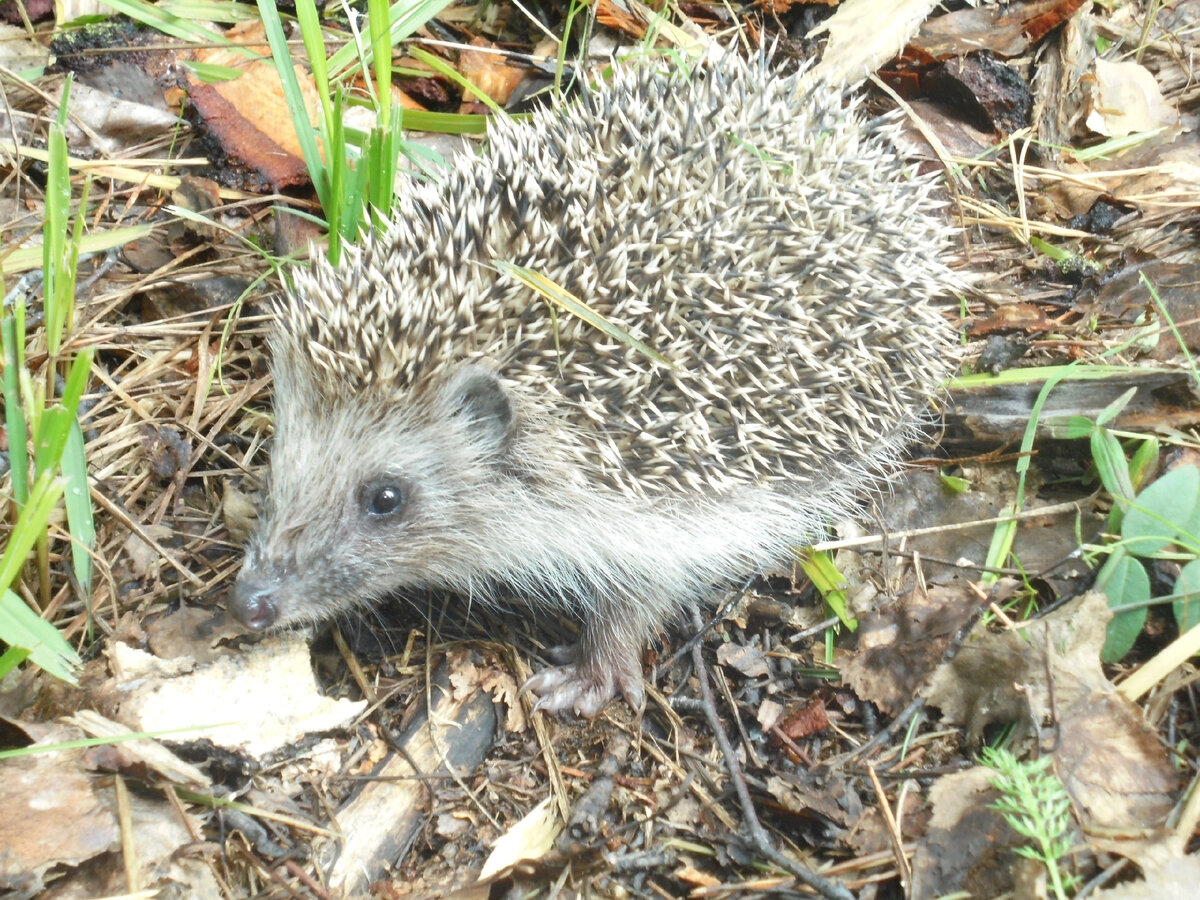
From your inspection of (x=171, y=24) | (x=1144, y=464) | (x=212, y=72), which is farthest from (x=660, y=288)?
(x=171, y=24)

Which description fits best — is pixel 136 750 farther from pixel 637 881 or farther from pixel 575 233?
pixel 575 233

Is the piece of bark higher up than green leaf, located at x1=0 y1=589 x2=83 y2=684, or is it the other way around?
green leaf, located at x1=0 y1=589 x2=83 y2=684

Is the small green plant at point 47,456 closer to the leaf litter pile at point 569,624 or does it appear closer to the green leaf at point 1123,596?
the leaf litter pile at point 569,624

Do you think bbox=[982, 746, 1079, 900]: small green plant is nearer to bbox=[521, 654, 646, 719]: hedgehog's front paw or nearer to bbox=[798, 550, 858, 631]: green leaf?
bbox=[798, 550, 858, 631]: green leaf

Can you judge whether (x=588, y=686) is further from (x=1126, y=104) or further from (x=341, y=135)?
(x=1126, y=104)

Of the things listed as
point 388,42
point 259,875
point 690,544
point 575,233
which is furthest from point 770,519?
point 388,42

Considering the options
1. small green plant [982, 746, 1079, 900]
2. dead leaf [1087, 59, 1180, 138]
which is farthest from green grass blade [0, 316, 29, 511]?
dead leaf [1087, 59, 1180, 138]

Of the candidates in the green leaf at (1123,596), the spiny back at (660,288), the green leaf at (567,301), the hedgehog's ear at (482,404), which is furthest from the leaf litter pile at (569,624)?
the green leaf at (567,301)
